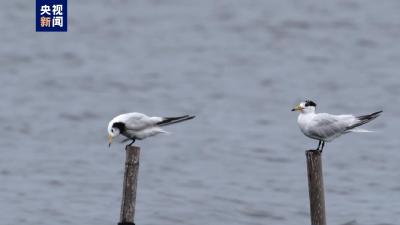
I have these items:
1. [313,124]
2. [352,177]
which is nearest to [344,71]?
[352,177]

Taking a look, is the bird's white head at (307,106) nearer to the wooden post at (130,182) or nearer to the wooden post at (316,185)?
the wooden post at (316,185)

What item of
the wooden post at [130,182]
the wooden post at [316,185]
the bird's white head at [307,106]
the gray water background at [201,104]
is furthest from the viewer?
the gray water background at [201,104]

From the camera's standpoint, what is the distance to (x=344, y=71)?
38781 mm

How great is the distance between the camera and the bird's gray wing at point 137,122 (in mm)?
13094

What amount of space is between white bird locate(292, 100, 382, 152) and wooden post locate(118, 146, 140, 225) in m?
2.15

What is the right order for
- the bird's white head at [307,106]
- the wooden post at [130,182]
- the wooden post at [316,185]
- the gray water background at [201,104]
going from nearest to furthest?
the wooden post at [316,185], the wooden post at [130,182], the bird's white head at [307,106], the gray water background at [201,104]

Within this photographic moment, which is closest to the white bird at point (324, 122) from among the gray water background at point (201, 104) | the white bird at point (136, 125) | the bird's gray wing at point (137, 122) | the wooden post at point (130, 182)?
the white bird at point (136, 125)

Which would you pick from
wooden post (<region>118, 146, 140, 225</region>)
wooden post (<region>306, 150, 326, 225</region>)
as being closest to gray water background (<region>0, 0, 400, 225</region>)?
wooden post (<region>118, 146, 140, 225</region>)

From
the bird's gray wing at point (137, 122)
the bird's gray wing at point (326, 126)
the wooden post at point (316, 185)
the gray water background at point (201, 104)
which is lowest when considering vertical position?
the wooden post at point (316, 185)

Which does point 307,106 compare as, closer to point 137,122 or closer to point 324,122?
point 324,122

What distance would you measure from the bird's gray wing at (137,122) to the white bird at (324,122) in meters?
1.88

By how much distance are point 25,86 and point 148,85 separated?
14.5 feet

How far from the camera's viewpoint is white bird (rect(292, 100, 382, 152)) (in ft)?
42.7

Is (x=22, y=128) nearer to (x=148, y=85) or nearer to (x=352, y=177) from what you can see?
(x=148, y=85)
